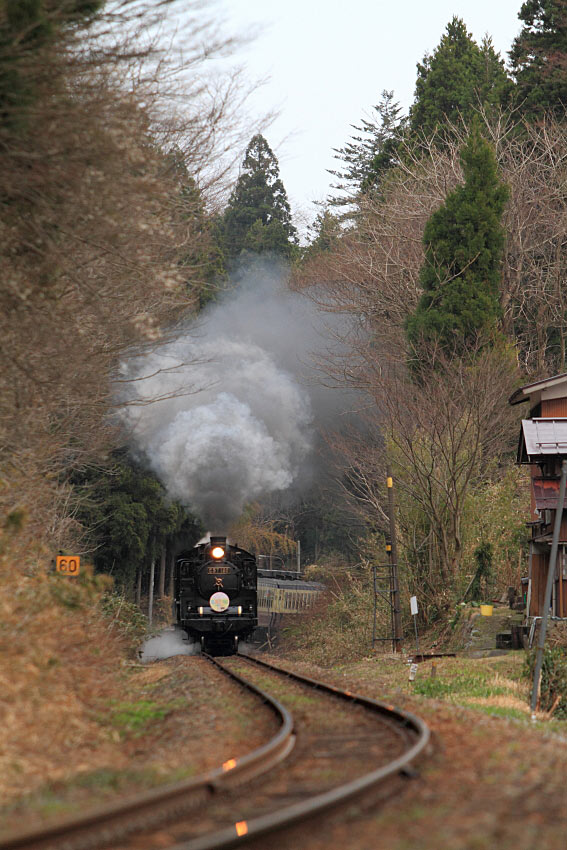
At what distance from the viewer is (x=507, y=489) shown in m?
30.2

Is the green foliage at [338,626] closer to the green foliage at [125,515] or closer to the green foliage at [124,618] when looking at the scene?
the green foliage at [124,618]

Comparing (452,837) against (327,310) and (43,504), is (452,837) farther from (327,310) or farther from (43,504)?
(327,310)

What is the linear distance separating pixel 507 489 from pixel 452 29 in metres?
35.2

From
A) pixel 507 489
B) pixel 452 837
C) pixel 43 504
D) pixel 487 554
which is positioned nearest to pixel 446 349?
pixel 507 489

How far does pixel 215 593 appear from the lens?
1003 inches

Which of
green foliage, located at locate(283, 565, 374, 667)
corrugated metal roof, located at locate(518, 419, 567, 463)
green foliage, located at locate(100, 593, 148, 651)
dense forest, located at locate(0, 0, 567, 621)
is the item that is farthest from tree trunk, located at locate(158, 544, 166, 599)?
corrugated metal roof, located at locate(518, 419, 567, 463)

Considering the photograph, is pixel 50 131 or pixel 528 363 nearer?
pixel 50 131

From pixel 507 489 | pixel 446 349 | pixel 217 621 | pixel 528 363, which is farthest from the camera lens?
pixel 528 363

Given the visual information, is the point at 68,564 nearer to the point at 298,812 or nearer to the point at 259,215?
the point at 298,812

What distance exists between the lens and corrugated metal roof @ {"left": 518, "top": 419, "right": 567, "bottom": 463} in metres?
23.0

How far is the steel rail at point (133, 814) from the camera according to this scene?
564 cm

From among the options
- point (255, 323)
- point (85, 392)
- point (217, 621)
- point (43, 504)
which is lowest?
point (217, 621)

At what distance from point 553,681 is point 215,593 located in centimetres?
1091

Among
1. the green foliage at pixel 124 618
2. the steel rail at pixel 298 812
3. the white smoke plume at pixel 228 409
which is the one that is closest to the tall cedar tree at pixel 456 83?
the white smoke plume at pixel 228 409
